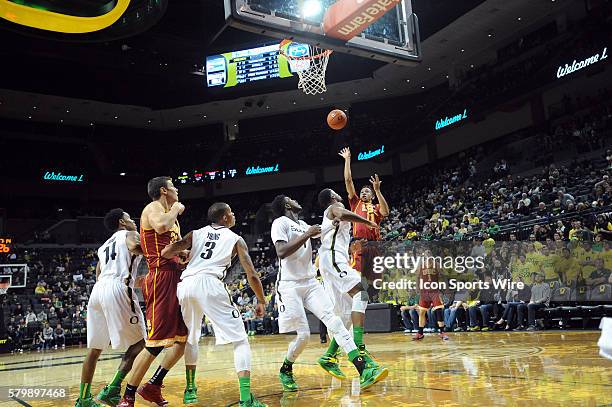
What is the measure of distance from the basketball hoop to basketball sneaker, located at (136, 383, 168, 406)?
646cm

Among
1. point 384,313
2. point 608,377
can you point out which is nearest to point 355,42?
point 608,377

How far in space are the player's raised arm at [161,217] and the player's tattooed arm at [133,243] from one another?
474 millimetres

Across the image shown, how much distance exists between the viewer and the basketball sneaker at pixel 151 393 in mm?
4832

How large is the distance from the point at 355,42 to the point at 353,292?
359 cm

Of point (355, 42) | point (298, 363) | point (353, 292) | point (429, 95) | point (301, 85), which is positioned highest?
point (429, 95)

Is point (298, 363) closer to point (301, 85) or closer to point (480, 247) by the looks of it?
point (480, 247)

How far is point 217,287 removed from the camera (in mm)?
4477

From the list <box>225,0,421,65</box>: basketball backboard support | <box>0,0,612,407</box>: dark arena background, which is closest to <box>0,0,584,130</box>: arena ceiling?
<box>0,0,612,407</box>: dark arena background

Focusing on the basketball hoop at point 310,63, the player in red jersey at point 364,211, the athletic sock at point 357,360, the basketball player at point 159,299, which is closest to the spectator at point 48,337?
the basketball hoop at point 310,63

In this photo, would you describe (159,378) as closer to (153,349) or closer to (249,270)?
(153,349)

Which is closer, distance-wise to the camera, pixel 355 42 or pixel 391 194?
pixel 355 42

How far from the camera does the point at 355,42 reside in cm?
755

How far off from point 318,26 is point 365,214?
2679mm

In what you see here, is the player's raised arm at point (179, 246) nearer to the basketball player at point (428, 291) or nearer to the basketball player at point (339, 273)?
the basketball player at point (339, 273)
